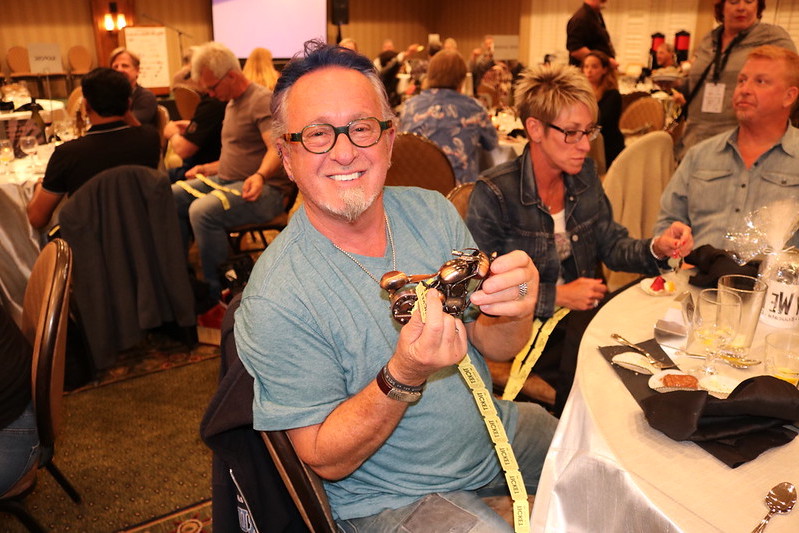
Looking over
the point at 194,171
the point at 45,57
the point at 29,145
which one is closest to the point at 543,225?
the point at 194,171

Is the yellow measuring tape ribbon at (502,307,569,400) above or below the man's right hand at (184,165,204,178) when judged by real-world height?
below

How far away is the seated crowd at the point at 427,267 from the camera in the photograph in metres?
1.21

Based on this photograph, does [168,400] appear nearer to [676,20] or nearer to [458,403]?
[458,403]

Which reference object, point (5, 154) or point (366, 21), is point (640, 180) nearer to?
point (5, 154)

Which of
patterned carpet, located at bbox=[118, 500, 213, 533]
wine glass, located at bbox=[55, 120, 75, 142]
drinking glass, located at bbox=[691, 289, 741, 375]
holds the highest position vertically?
wine glass, located at bbox=[55, 120, 75, 142]

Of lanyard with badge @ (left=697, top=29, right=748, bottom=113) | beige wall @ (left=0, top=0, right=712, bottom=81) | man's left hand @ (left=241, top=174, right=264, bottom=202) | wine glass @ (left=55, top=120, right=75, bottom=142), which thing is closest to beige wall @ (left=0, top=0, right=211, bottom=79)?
beige wall @ (left=0, top=0, right=712, bottom=81)

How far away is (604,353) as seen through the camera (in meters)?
1.51

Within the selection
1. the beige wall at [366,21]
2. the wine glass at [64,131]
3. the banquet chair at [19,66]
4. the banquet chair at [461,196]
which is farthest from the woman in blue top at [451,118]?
the banquet chair at [19,66]

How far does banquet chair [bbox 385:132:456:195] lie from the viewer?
3.26 meters

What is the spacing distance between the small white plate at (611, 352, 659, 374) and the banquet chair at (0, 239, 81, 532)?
1.41 metres

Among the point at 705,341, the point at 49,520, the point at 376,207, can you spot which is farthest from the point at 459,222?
the point at 49,520

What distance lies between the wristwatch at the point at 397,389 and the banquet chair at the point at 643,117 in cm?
456

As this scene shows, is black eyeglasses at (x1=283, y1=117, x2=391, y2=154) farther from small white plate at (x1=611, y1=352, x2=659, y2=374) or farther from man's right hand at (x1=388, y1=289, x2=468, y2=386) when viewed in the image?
small white plate at (x1=611, y1=352, x2=659, y2=374)

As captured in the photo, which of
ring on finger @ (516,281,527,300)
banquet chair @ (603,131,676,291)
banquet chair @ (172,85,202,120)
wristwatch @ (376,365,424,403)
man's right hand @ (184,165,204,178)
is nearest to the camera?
wristwatch @ (376,365,424,403)
